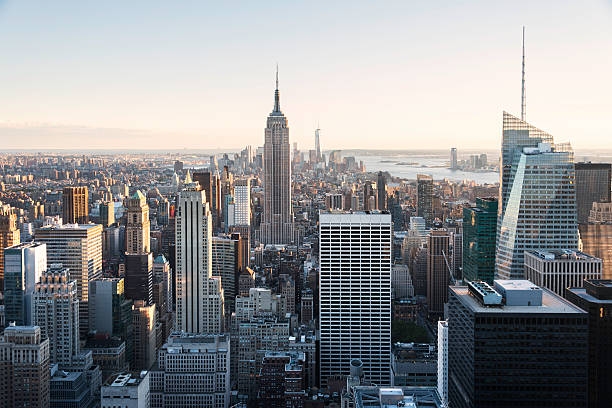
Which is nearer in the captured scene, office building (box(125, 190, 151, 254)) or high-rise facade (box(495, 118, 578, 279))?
high-rise facade (box(495, 118, 578, 279))

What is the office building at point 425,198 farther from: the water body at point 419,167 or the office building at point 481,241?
the office building at point 481,241

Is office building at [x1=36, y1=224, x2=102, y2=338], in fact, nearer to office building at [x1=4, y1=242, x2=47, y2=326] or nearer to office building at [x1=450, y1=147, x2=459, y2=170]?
office building at [x1=4, y1=242, x2=47, y2=326]

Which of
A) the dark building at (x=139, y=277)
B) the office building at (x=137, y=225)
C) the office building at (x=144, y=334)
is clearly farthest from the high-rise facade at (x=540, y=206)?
the office building at (x=137, y=225)

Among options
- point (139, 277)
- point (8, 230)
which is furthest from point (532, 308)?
point (8, 230)


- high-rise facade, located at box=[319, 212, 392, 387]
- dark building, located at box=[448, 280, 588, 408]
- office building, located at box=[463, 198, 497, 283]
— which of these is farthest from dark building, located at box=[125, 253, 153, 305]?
dark building, located at box=[448, 280, 588, 408]

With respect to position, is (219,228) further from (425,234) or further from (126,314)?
(126,314)

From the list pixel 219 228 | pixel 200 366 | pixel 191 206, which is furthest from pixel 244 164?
pixel 200 366
